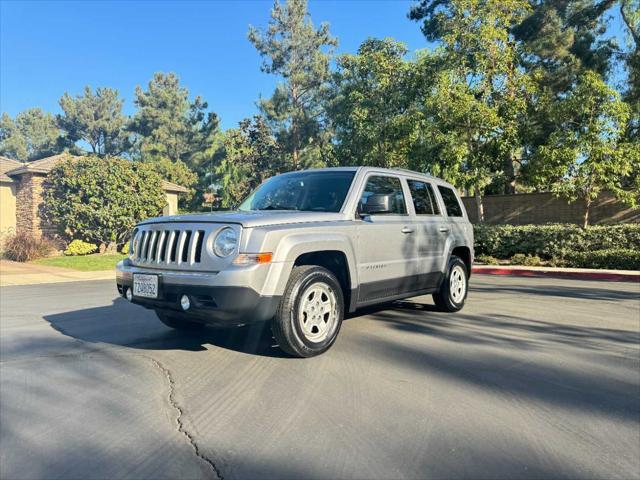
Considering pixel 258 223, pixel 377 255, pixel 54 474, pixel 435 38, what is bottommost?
pixel 54 474

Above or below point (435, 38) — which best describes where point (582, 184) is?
below

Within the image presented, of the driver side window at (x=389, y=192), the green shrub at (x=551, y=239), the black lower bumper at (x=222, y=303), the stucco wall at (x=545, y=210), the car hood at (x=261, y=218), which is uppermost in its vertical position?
the stucco wall at (x=545, y=210)

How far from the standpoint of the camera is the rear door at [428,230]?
6161mm

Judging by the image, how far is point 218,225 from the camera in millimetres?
4352

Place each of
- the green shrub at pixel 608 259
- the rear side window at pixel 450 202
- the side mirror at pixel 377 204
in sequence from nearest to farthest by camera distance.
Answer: the side mirror at pixel 377 204 → the rear side window at pixel 450 202 → the green shrub at pixel 608 259

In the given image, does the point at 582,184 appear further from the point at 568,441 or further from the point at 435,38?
the point at 568,441

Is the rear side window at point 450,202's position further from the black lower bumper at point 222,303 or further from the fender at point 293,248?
the black lower bumper at point 222,303

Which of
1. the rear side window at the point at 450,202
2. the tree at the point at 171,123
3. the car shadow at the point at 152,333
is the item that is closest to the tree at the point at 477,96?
the rear side window at the point at 450,202

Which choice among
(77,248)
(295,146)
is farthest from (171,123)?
(77,248)

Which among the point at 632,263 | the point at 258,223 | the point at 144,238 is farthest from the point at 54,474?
the point at 632,263

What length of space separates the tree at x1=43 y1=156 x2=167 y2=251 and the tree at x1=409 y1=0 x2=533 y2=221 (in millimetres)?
13119

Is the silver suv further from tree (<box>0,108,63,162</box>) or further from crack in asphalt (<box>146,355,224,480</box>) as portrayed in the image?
tree (<box>0,108,63,162</box>)

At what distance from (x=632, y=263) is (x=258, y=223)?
1307 cm

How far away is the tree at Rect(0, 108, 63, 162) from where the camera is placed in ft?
217
